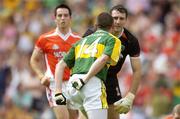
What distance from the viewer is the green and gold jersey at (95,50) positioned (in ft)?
47.5

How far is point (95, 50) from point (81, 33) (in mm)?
10368

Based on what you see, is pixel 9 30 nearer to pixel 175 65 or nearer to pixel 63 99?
pixel 175 65

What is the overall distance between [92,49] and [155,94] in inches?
317

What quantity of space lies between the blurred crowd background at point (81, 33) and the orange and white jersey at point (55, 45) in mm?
5762

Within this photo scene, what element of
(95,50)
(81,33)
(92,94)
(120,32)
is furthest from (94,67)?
(81,33)

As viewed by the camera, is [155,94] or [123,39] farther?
[155,94]

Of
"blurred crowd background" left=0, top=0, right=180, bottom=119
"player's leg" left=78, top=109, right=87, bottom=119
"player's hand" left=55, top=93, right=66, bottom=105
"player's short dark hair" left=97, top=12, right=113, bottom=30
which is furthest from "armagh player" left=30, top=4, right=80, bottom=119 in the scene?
"blurred crowd background" left=0, top=0, right=180, bottom=119

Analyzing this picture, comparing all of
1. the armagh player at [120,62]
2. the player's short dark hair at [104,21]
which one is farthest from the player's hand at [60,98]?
the armagh player at [120,62]

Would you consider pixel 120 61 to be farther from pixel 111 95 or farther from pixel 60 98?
pixel 60 98

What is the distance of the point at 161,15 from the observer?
25.4 m

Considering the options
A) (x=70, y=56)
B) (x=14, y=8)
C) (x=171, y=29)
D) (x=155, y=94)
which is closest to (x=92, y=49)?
(x=70, y=56)

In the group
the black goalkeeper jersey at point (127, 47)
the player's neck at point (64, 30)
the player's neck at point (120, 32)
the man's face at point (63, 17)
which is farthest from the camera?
the player's neck at point (64, 30)

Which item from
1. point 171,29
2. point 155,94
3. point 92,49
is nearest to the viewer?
Result: point 92,49

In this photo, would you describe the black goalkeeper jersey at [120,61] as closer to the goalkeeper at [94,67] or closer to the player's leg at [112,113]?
the player's leg at [112,113]
